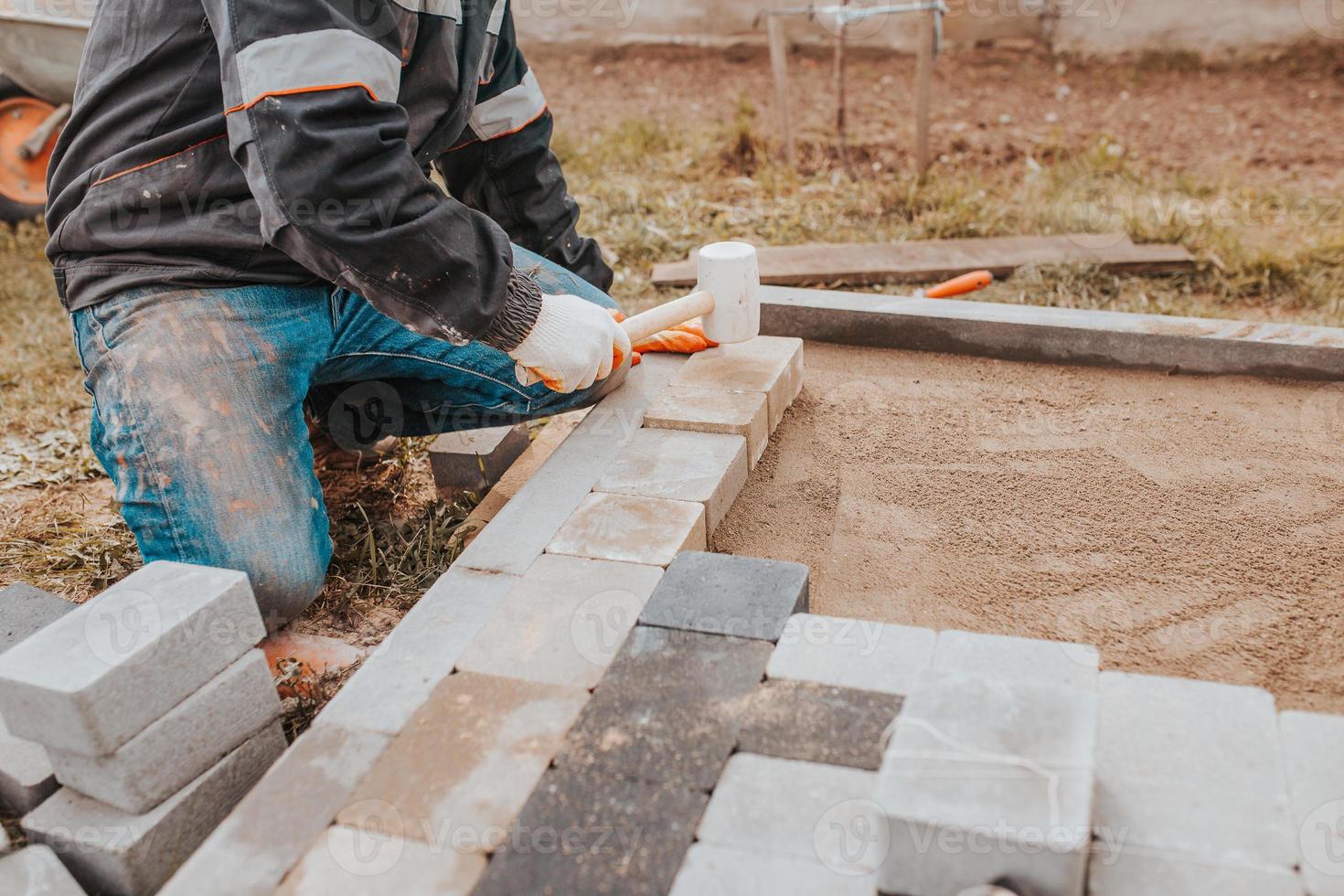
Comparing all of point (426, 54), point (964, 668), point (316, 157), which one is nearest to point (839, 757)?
point (964, 668)

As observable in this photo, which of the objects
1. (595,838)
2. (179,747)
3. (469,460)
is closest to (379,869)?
(595,838)

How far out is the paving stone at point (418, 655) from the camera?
182cm

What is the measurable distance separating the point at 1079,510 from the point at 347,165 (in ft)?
5.80

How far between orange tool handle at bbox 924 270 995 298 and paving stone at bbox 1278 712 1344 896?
2091 millimetres

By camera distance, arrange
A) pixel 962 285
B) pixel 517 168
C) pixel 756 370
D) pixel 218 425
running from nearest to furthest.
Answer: pixel 218 425 < pixel 756 370 < pixel 517 168 < pixel 962 285

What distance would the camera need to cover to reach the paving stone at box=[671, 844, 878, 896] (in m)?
1.46

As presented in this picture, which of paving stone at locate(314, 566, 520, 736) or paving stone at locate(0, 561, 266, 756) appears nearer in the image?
paving stone at locate(0, 561, 266, 756)

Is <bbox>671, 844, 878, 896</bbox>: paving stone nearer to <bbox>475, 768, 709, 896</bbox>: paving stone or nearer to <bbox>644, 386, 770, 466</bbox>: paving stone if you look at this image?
<bbox>475, 768, 709, 896</bbox>: paving stone

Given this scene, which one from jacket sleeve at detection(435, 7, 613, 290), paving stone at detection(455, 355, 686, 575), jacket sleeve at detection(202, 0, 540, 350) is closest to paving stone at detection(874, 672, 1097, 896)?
paving stone at detection(455, 355, 686, 575)

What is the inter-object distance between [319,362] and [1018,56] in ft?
18.1

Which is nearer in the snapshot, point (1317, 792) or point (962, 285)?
point (1317, 792)

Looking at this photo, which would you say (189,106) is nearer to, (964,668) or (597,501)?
(597,501)

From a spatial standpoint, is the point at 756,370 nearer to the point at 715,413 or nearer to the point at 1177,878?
the point at 715,413

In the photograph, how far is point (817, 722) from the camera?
1.72 metres
